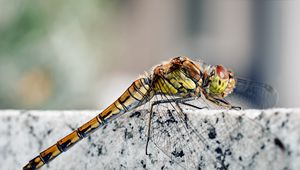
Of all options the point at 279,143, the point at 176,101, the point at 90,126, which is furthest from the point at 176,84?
the point at 279,143

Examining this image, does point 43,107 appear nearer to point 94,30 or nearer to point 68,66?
point 68,66

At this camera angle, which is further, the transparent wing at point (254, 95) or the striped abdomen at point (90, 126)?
the transparent wing at point (254, 95)

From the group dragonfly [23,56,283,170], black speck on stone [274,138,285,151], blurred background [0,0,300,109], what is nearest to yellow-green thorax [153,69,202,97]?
dragonfly [23,56,283,170]

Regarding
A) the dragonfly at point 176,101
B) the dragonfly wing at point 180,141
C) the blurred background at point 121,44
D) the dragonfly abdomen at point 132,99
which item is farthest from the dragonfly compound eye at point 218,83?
the blurred background at point 121,44

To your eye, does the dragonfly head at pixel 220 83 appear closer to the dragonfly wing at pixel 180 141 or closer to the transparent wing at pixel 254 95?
the transparent wing at pixel 254 95

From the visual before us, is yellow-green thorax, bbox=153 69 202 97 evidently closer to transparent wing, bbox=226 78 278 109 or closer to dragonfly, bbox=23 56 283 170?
dragonfly, bbox=23 56 283 170

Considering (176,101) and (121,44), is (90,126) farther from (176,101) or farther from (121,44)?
(121,44)

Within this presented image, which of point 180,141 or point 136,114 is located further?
point 136,114
